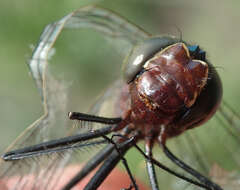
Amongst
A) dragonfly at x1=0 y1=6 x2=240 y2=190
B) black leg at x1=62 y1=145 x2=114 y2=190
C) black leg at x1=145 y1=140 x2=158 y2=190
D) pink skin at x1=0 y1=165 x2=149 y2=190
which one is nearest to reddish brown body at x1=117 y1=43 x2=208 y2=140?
dragonfly at x1=0 y1=6 x2=240 y2=190

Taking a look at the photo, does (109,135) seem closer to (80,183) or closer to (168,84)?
(80,183)

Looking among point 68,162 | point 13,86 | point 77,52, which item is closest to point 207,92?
point 68,162

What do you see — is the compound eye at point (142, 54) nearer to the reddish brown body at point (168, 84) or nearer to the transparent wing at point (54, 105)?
the reddish brown body at point (168, 84)

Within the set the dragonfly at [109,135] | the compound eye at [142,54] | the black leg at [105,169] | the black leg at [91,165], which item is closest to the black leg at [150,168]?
the dragonfly at [109,135]

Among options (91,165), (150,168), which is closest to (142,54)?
(150,168)

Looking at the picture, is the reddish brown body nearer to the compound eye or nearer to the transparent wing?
the compound eye

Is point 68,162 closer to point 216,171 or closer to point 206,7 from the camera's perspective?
point 216,171

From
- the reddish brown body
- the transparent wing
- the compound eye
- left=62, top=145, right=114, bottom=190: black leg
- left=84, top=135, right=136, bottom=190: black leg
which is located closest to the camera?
the reddish brown body
